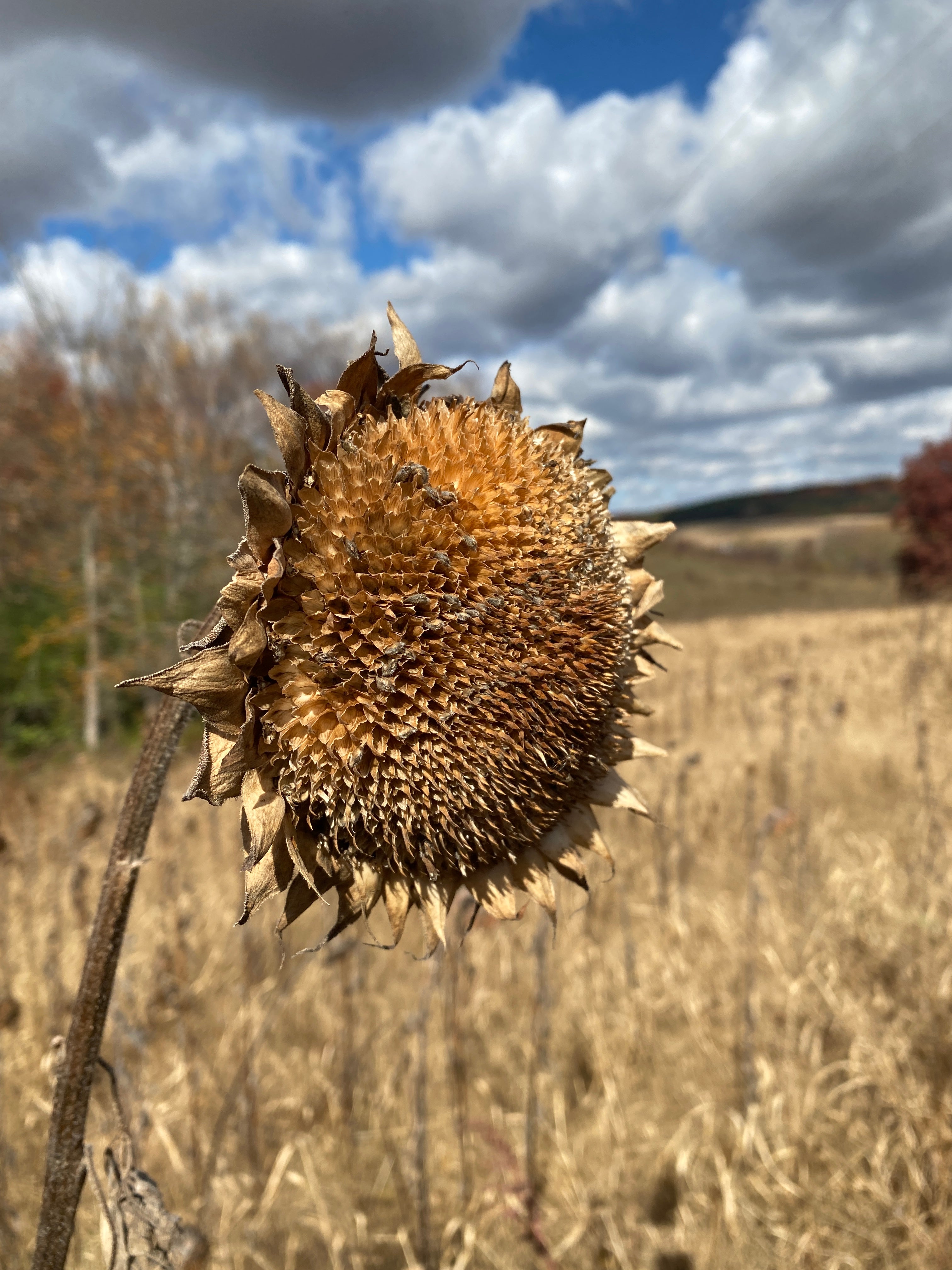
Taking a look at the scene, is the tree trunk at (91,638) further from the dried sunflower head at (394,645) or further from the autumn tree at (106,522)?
the dried sunflower head at (394,645)

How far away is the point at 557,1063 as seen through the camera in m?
4.98

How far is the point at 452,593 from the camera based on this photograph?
1587 millimetres

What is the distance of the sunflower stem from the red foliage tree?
41.5 meters

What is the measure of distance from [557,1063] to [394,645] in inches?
173

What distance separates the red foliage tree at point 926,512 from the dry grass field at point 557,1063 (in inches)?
1388

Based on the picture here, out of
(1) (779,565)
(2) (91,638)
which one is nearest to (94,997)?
(2) (91,638)

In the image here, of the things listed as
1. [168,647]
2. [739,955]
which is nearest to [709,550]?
[168,647]

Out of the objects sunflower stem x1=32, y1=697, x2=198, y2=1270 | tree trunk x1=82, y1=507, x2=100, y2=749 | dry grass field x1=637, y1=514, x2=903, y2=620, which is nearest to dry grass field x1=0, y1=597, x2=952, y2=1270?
sunflower stem x1=32, y1=697, x2=198, y2=1270

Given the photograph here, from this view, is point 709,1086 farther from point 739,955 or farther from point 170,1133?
point 170,1133

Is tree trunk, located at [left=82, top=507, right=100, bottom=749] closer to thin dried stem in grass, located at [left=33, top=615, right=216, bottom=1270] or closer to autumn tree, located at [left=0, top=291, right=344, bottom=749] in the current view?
autumn tree, located at [left=0, top=291, right=344, bottom=749]

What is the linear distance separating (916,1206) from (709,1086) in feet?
4.34

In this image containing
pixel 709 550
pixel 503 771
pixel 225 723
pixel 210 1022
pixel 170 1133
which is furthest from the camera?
pixel 709 550

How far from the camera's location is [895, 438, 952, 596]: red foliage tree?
38594mm

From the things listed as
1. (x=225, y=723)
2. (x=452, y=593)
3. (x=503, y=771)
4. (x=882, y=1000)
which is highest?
(x=452, y=593)
